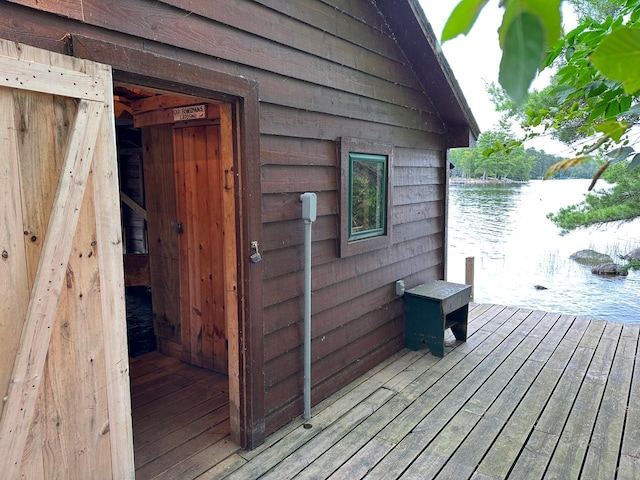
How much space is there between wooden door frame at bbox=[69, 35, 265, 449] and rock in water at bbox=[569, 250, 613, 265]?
12611 mm

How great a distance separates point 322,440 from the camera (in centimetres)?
266

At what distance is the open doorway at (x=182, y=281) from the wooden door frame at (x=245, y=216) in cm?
5

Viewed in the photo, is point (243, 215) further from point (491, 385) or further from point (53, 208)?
point (491, 385)

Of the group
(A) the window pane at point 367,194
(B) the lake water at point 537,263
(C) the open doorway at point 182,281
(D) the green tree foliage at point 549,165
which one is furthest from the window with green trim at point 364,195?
(D) the green tree foliage at point 549,165

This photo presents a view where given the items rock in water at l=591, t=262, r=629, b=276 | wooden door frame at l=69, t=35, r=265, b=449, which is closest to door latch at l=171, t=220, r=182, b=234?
wooden door frame at l=69, t=35, r=265, b=449

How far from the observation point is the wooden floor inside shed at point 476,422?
2.41 m

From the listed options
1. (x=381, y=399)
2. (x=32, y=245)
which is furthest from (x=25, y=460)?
(x=381, y=399)

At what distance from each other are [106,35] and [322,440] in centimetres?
231

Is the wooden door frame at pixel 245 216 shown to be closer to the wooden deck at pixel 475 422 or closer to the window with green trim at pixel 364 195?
the wooden deck at pixel 475 422

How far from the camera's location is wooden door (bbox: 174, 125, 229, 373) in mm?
3365

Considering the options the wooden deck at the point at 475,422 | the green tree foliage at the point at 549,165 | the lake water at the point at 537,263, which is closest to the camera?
the green tree foliage at the point at 549,165

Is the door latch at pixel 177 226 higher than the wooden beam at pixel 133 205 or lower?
lower

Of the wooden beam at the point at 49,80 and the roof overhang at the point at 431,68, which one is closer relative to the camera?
the wooden beam at the point at 49,80

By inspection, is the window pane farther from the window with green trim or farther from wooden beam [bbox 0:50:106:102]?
wooden beam [bbox 0:50:106:102]
